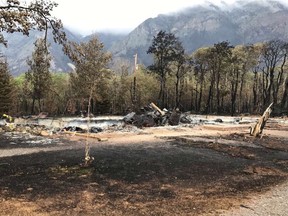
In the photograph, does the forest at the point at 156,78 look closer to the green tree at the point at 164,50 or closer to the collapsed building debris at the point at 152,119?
the green tree at the point at 164,50

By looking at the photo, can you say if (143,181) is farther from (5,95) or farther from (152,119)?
(5,95)

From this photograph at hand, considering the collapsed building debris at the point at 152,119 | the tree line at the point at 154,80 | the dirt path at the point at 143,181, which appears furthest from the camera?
the tree line at the point at 154,80

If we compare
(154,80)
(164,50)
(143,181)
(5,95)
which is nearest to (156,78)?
(154,80)

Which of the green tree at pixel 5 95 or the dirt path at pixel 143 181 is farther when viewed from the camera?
the green tree at pixel 5 95

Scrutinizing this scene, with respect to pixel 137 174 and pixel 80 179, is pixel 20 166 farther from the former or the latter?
pixel 137 174

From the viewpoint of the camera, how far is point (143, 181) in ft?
37.9

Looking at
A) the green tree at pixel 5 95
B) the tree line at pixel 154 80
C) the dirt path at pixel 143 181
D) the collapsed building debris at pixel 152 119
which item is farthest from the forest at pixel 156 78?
the dirt path at pixel 143 181

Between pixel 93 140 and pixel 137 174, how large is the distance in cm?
1030

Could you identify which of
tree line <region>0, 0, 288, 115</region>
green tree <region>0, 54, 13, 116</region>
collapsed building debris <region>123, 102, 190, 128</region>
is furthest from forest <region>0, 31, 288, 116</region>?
collapsed building debris <region>123, 102, 190, 128</region>

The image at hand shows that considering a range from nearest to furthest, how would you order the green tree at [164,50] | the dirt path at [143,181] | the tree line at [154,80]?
the dirt path at [143,181] < the tree line at [154,80] < the green tree at [164,50]

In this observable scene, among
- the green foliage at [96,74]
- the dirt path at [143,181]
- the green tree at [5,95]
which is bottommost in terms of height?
the dirt path at [143,181]

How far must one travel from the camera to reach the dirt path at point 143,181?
891 cm

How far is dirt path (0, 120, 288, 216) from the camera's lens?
29.2ft

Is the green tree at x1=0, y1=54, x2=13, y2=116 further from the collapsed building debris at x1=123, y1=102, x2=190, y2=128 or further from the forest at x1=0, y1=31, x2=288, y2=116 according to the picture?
the collapsed building debris at x1=123, y1=102, x2=190, y2=128
